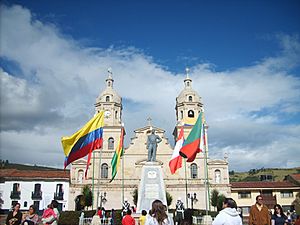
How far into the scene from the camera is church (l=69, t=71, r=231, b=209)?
4638 centimetres

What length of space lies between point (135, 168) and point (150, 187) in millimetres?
27508

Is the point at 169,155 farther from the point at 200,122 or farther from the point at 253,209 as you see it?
the point at 253,209

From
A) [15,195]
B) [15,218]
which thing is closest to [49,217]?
[15,218]

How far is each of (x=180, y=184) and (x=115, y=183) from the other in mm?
9911

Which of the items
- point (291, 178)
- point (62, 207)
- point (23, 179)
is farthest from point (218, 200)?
point (23, 179)

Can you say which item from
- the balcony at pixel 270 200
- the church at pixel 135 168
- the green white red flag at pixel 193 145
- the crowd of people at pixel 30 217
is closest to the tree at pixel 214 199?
the church at pixel 135 168

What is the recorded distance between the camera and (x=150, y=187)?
21016 millimetres

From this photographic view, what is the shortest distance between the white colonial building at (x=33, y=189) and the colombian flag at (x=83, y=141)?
30.8m

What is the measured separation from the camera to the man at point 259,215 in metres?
7.40

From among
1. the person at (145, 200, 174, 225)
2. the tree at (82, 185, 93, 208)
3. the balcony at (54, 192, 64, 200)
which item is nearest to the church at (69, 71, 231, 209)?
the balcony at (54, 192, 64, 200)

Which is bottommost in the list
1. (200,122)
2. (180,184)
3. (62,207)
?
(62,207)

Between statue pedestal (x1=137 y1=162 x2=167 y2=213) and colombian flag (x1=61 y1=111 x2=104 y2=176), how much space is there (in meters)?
4.26

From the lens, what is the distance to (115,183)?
4719 centimetres

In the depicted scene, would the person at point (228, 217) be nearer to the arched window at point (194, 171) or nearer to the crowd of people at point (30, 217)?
the crowd of people at point (30, 217)
